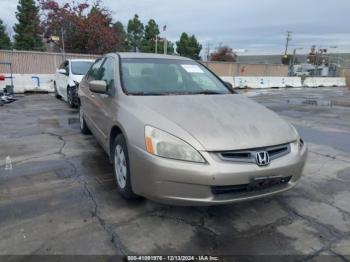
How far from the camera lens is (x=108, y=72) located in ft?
14.6

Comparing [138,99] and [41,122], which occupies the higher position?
[138,99]

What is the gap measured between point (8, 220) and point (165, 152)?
1.63m

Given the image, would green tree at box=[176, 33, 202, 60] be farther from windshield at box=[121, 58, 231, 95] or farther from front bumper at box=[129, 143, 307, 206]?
front bumper at box=[129, 143, 307, 206]

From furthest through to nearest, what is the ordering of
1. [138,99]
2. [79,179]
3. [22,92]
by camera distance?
[22,92] → [79,179] → [138,99]

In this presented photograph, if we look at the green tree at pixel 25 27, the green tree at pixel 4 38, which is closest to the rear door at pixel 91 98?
the green tree at pixel 25 27

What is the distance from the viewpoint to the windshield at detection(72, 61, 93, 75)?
9.95m

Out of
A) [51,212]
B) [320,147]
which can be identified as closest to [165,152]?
[51,212]

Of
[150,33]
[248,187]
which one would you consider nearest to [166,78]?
[248,187]

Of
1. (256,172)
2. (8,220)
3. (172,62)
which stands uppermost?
(172,62)

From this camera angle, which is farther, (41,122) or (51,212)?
(41,122)

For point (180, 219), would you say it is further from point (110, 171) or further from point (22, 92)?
point (22, 92)

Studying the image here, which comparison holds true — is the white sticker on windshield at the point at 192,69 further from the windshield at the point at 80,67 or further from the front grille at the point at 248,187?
the windshield at the point at 80,67

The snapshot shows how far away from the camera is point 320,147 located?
6.10 m

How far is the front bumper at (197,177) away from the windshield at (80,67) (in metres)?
7.66
